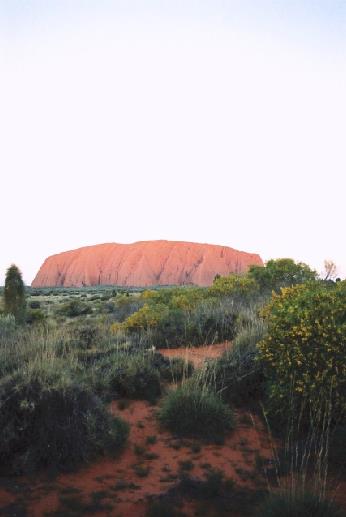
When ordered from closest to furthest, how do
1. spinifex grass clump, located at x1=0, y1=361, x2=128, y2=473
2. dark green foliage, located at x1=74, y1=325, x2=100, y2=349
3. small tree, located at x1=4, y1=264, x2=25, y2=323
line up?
spinifex grass clump, located at x1=0, y1=361, x2=128, y2=473 → dark green foliage, located at x1=74, y1=325, x2=100, y2=349 → small tree, located at x1=4, y1=264, x2=25, y2=323

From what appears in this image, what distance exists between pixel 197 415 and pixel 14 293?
51.8 feet

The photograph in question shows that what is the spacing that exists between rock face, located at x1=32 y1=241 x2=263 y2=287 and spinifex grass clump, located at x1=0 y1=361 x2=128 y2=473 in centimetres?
11038

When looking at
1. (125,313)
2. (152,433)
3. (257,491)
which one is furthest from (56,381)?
(125,313)

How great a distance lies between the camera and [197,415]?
7.13 m

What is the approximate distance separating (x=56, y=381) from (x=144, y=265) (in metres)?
117

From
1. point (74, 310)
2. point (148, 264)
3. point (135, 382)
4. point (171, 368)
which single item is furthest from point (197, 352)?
point (148, 264)

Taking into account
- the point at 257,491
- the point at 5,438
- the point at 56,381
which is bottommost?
the point at 257,491

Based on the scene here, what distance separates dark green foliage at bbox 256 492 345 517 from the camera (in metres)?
4.26

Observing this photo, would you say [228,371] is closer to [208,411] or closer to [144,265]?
[208,411]

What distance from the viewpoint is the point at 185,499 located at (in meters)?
5.14

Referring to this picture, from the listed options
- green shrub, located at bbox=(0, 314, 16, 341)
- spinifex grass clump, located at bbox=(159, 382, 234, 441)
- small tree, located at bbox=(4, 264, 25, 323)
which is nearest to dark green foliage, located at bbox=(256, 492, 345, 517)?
spinifex grass clump, located at bbox=(159, 382, 234, 441)

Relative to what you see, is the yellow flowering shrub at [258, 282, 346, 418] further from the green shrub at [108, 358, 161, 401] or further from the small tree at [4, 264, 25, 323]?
the small tree at [4, 264, 25, 323]

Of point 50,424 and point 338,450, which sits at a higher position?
point 50,424

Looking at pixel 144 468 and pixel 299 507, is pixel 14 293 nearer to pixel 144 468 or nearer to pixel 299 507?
pixel 144 468
